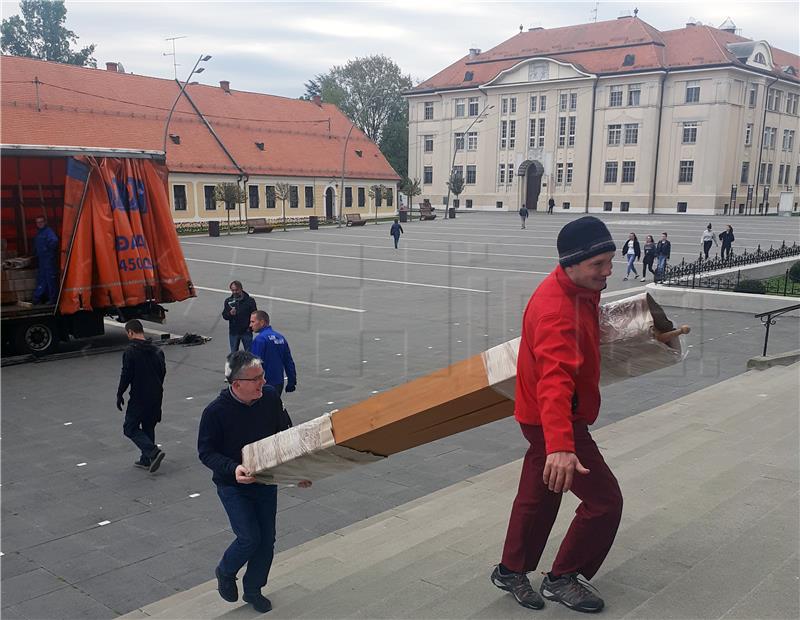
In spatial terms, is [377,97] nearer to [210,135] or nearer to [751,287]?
[210,135]

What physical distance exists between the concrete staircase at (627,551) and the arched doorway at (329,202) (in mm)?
49507

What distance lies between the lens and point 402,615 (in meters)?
3.74

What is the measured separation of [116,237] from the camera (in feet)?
40.6

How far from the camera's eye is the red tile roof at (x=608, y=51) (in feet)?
197

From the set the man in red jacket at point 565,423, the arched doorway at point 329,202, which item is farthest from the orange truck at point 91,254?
the arched doorway at point 329,202

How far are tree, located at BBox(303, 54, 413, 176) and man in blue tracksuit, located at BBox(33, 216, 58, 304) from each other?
70647 millimetres

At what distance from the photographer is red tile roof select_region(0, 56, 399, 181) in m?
38.8

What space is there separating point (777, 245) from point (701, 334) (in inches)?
839

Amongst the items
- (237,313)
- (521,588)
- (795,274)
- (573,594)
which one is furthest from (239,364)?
(795,274)

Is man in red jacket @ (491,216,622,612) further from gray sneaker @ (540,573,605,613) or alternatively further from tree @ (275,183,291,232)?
tree @ (275,183,291,232)

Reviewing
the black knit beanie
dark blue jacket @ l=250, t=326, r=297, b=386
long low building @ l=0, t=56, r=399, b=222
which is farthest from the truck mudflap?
long low building @ l=0, t=56, r=399, b=222

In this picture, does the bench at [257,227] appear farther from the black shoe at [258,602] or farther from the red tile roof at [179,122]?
the black shoe at [258,602]


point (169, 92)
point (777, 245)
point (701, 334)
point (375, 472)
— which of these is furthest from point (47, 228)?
point (169, 92)

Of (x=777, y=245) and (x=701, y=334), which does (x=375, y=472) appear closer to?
(x=701, y=334)
